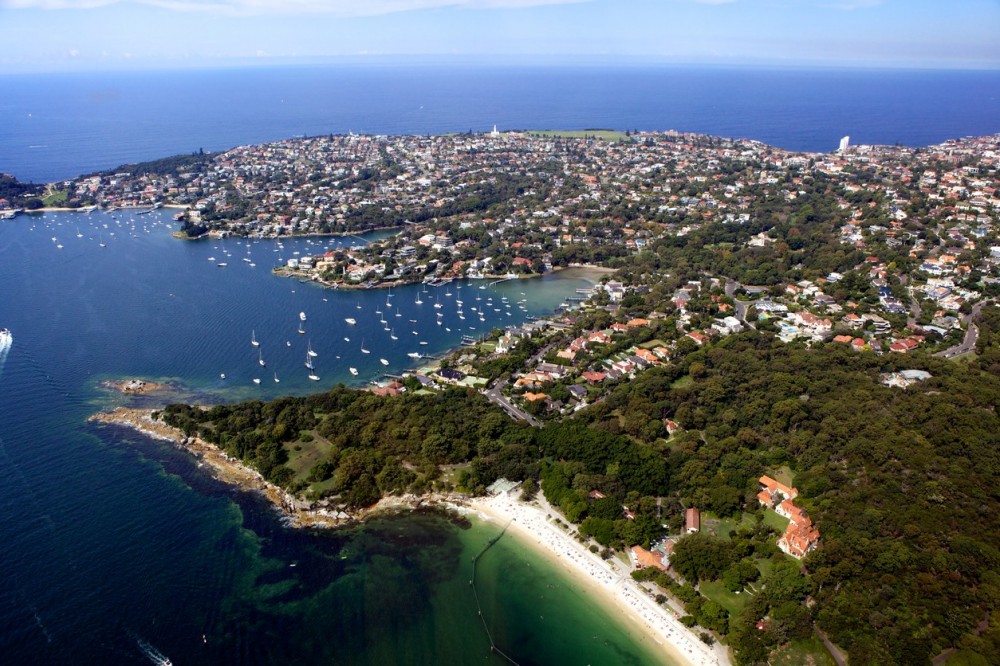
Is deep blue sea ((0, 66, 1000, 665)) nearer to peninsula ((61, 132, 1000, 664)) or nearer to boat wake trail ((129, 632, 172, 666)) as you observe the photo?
boat wake trail ((129, 632, 172, 666))

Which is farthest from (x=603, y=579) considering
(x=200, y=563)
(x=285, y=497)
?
(x=200, y=563)

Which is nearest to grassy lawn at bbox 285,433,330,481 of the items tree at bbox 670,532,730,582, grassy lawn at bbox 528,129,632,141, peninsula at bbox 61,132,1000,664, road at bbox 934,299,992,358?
peninsula at bbox 61,132,1000,664

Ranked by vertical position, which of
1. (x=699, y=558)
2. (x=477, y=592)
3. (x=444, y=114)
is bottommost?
(x=477, y=592)

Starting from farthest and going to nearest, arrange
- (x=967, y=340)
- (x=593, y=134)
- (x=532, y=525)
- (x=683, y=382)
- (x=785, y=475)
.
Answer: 1. (x=593, y=134)
2. (x=967, y=340)
3. (x=683, y=382)
4. (x=785, y=475)
5. (x=532, y=525)

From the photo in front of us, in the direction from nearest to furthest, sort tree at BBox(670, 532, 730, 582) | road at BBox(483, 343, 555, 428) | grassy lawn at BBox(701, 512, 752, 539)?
1. tree at BBox(670, 532, 730, 582)
2. grassy lawn at BBox(701, 512, 752, 539)
3. road at BBox(483, 343, 555, 428)

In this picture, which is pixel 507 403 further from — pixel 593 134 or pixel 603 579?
pixel 593 134

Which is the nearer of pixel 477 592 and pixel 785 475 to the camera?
pixel 477 592

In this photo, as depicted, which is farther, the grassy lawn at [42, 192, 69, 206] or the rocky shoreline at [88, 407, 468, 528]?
the grassy lawn at [42, 192, 69, 206]

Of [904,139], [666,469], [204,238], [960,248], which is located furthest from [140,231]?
[904,139]
